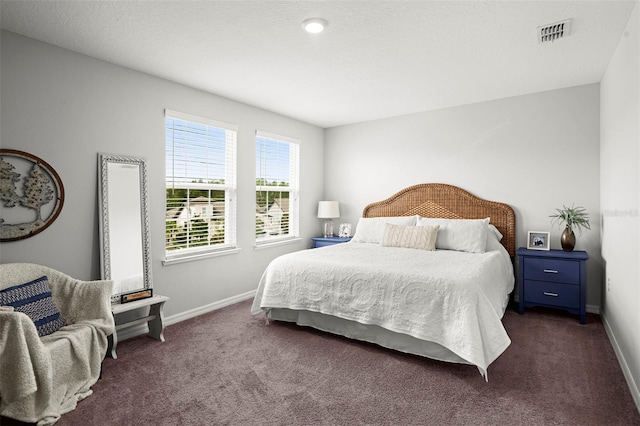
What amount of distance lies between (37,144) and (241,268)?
2.39 m

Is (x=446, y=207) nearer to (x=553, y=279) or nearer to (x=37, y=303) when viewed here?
(x=553, y=279)

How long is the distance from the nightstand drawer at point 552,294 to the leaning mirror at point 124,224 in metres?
3.85

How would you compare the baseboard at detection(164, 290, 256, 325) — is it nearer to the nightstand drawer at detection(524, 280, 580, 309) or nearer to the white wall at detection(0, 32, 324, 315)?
the white wall at detection(0, 32, 324, 315)

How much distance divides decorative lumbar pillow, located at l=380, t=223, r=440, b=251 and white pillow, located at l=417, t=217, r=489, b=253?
0.11m

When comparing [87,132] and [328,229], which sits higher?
[87,132]

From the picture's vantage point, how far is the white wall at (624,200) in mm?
2230

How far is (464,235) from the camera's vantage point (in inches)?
158

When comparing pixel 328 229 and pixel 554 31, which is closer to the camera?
pixel 554 31

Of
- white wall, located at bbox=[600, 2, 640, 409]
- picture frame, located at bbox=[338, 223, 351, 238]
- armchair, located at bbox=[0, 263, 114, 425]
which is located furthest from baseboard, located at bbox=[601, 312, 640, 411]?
armchair, located at bbox=[0, 263, 114, 425]

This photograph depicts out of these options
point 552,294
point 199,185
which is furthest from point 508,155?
point 199,185

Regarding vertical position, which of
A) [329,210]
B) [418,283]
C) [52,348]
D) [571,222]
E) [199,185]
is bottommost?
[52,348]

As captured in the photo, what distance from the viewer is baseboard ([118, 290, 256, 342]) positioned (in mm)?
3209

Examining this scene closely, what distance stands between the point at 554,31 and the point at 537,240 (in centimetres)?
229

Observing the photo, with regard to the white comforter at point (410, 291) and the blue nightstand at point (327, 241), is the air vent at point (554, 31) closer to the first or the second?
the white comforter at point (410, 291)
